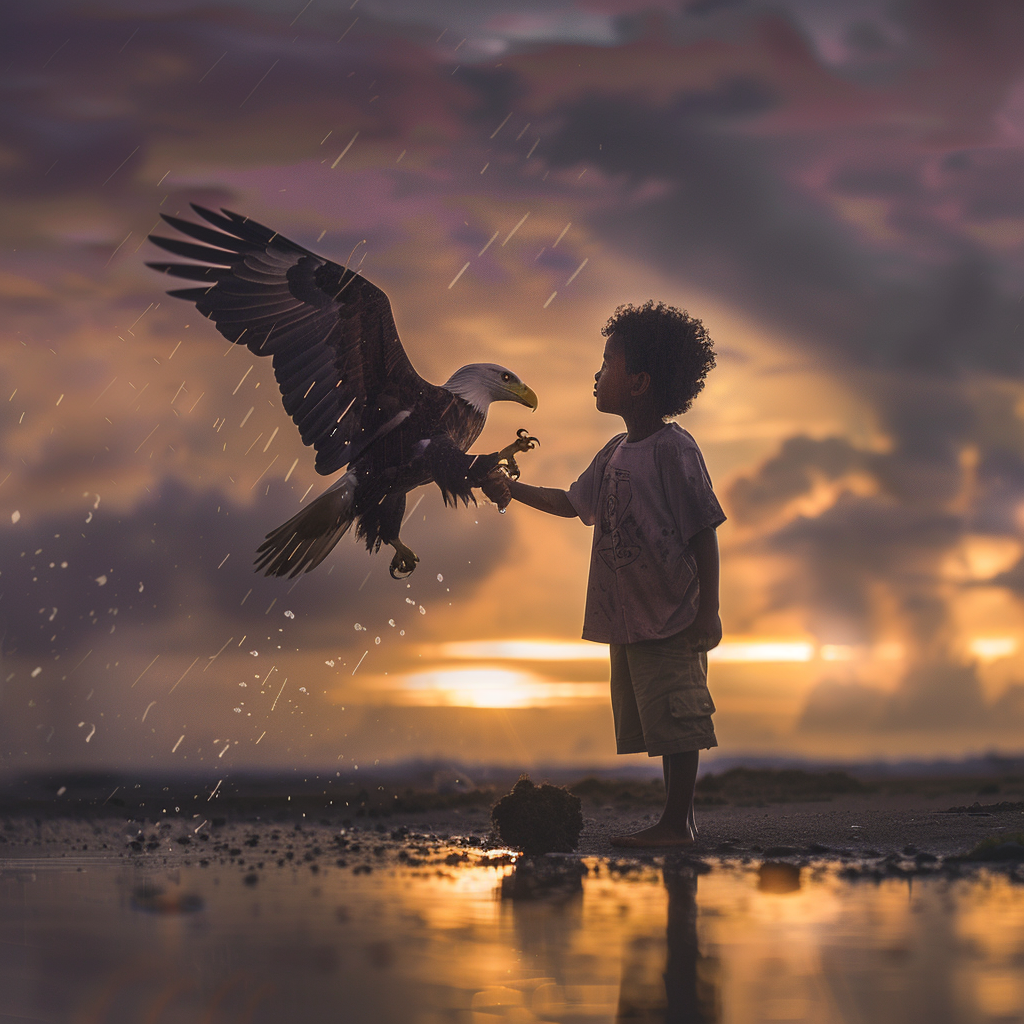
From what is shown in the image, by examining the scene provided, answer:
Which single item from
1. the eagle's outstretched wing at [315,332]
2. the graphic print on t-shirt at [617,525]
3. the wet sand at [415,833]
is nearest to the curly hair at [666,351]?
the graphic print on t-shirt at [617,525]

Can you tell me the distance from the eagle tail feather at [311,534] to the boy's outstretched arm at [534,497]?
2.37 ft

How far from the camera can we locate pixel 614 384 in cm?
500

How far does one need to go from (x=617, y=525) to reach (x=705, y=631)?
622mm

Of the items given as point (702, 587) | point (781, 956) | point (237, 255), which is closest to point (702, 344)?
Result: point (702, 587)

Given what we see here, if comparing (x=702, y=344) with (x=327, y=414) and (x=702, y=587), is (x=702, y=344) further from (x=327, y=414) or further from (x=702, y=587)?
(x=327, y=414)

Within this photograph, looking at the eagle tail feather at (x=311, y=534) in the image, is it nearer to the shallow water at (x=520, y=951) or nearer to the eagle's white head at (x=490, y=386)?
the eagle's white head at (x=490, y=386)

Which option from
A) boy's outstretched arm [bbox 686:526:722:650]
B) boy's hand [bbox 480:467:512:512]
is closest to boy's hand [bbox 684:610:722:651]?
boy's outstretched arm [bbox 686:526:722:650]

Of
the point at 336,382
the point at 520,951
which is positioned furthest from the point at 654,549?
the point at 520,951

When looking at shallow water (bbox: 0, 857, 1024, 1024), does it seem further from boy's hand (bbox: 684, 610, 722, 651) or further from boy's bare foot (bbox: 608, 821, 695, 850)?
boy's hand (bbox: 684, 610, 722, 651)

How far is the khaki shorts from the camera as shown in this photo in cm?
443

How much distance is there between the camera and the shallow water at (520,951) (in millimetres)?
1965

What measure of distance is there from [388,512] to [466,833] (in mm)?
1861

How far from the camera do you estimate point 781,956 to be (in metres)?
2.38

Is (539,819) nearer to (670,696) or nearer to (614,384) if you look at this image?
(670,696)
